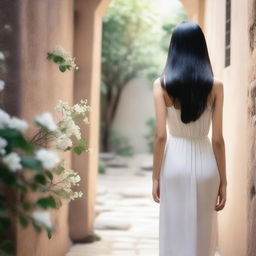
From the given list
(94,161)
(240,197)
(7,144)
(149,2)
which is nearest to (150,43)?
(149,2)

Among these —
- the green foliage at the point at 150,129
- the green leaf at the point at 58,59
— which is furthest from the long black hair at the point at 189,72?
the green foliage at the point at 150,129

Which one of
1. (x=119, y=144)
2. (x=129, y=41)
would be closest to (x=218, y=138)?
(x=129, y=41)

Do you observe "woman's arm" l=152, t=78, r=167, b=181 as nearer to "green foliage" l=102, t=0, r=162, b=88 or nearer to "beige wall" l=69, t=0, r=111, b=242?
"beige wall" l=69, t=0, r=111, b=242

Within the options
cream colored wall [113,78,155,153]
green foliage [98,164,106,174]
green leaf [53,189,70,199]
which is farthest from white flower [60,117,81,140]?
cream colored wall [113,78,155,153]

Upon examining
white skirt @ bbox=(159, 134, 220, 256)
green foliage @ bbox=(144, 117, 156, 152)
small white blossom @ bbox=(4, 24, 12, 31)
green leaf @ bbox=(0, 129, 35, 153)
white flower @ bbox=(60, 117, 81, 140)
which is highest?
small white blossom @ bbox=(4, 24, 12, 31)

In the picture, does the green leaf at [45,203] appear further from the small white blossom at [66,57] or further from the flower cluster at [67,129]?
the small white blossom at [66,57]

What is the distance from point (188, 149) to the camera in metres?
3.04

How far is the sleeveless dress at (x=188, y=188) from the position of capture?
3.01 m

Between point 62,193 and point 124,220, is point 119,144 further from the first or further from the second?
point 62,193

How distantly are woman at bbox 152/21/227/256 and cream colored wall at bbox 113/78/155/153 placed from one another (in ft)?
40.6

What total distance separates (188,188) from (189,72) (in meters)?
0.71

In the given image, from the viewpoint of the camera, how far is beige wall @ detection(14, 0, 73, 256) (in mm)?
3018

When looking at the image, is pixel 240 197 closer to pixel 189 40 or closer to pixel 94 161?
pixel 189 40

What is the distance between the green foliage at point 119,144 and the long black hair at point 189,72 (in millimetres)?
12006
